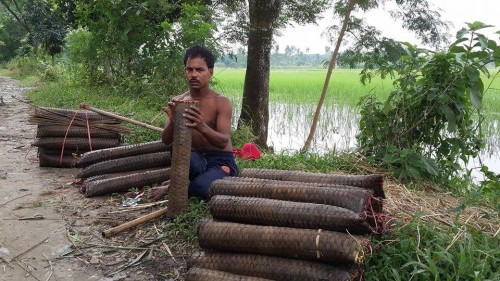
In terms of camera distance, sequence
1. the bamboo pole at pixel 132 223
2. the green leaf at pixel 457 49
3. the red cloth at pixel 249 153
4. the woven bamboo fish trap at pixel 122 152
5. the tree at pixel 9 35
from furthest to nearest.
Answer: the tree at pixel 9 35 → the red cloth at pixel 249 153 → the woven bamboo fish trap at pixel 122 152 → the green leaf at pixel 457 49 → the bamboo pole at pixel 132 223

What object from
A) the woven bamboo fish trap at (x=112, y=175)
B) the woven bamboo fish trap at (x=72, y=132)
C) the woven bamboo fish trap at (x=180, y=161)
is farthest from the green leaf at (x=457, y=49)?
the woven bamboo fish trap at (x=72, y=132)

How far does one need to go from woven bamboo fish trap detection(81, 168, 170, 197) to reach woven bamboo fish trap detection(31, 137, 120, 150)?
100 cm

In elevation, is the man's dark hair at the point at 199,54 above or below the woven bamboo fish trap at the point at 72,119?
above

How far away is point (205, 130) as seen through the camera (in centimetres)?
313

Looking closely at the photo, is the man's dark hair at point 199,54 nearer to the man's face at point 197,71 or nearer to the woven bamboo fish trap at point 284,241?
the man's face at point 197,71

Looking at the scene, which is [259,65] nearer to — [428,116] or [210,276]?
[428,116]

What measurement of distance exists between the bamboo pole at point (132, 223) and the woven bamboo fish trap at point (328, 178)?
712 millimetres

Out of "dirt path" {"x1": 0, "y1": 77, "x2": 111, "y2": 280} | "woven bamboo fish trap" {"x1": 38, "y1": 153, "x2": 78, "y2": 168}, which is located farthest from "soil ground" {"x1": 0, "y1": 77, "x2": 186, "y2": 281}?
"woven bamboo fish trap" {"x1": 38, "y1": 153, "x2": 78, "y2": 168}

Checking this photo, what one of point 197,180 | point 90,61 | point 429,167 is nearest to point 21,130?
point 90,61

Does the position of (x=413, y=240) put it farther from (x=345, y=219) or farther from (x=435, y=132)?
(x=435, y=132)

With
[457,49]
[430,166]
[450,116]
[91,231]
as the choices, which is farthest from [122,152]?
[457,49]

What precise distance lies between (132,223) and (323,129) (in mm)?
8111

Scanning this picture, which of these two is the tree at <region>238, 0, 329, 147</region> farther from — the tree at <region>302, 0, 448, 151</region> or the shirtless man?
the shirtless man

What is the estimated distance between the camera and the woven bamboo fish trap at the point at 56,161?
4867 mm
